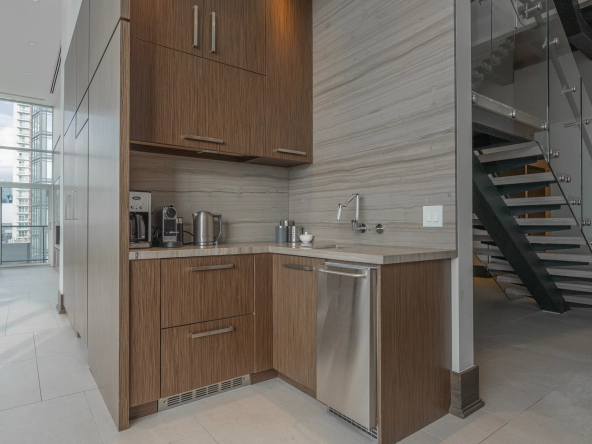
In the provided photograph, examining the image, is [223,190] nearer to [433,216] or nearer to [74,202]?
[74,202]

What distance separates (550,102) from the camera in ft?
10.2

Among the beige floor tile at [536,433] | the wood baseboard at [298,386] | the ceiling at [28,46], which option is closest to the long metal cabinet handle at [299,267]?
the wood baseboard at [298,386]

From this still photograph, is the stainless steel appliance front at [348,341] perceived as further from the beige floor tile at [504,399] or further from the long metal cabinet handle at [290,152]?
the long metal cabinet handle at [290,152]

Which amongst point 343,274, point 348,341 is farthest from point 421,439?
point 343,274

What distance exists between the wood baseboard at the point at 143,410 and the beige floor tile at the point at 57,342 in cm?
130

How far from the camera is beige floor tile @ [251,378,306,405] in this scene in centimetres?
202

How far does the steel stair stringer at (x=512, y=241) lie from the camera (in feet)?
11.2

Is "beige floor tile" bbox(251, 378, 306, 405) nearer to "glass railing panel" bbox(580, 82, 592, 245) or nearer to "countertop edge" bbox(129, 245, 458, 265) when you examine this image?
"countertop edge" bbox(129, 245, 458, 265)

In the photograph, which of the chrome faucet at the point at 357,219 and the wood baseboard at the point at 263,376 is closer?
the wood baseboard at the point at 263,376

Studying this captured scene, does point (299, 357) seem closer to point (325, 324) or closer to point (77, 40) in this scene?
point (325, 324)

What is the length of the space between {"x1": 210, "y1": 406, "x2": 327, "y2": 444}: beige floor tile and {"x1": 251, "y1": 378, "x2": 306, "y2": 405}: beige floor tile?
0.54 feet

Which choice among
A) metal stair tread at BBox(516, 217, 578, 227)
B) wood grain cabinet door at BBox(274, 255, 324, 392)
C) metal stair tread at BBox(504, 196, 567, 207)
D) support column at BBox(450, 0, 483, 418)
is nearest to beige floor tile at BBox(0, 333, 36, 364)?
wood grain cabinet door at BBox(274, 255, 324, 392)

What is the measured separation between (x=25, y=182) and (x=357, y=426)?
31.6 feet

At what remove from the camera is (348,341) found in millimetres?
1639
